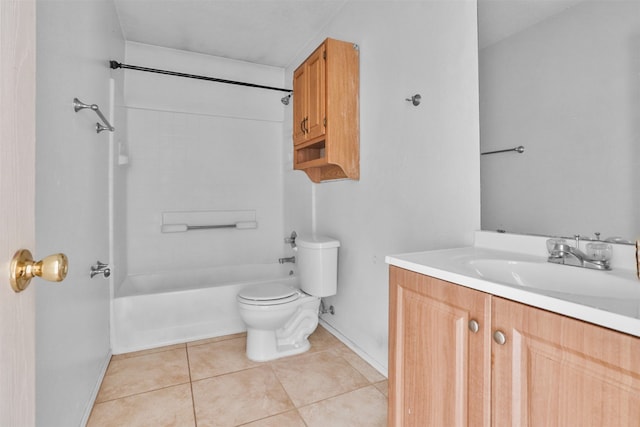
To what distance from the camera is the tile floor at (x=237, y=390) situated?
152 cm

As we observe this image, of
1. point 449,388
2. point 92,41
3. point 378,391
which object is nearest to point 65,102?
point 92,41

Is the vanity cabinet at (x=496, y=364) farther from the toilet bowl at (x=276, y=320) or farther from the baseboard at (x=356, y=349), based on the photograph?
the toilet bowl at (x=276, y=320)

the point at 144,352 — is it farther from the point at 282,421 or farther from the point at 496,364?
the point at 496,364

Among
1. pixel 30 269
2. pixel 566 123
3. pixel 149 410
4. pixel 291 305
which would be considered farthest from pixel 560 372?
pixel 149 410

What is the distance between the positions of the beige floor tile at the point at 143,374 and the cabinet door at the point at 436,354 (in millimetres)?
1351

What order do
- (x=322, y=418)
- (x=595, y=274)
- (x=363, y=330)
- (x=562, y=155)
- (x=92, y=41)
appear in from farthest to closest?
1. (x=363, y=330)
2. (x=92, y=41)
3. (x=322, y=418)
4. (x=562, y=155)
5. (x=595, y=274)

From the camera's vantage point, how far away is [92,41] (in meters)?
1.68

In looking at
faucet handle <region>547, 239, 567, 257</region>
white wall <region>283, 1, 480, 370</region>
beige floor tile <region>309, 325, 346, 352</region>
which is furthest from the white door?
beige floor tile <region>309, 325, 346, 352</region>

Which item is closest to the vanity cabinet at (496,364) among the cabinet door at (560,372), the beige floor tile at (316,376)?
the cabinet door at (560,372)

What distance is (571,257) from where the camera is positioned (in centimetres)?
102

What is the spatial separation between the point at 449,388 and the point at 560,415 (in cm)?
28

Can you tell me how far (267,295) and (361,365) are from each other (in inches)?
28.0

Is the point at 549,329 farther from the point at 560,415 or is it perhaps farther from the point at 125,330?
the point at 125,330

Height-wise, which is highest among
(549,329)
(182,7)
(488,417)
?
(182,7)
